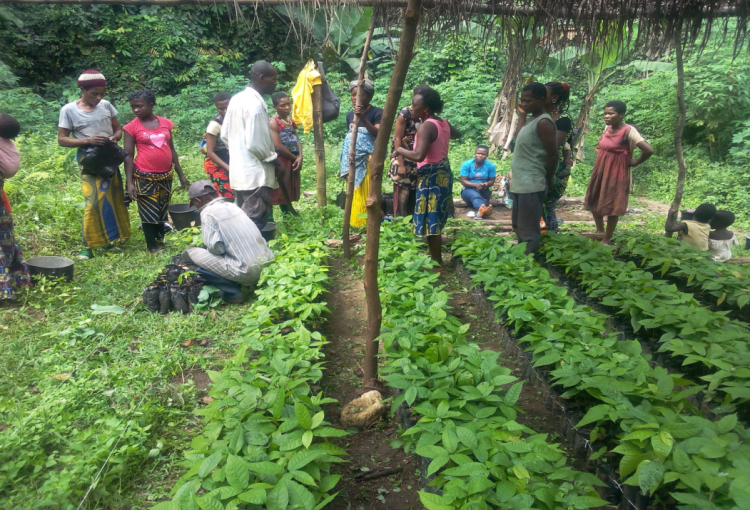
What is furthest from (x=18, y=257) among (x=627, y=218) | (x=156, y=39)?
(x=156, y=39)

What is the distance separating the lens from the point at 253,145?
5160 mm

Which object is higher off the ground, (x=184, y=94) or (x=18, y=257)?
(x=184, y=94)

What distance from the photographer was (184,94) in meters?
12.9

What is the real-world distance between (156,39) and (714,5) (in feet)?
43.1

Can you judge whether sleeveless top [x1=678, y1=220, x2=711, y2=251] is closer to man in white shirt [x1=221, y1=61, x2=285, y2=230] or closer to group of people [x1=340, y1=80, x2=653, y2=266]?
group of people [x1=340, y1=80, x2=653, y2=266]

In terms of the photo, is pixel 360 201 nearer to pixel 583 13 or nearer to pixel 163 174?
pixel 163 174

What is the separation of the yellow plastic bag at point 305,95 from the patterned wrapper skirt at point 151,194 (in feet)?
5.92

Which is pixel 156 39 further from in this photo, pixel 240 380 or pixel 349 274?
pixel 240 380

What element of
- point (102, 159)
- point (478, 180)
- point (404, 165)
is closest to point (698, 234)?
point (478, 180)

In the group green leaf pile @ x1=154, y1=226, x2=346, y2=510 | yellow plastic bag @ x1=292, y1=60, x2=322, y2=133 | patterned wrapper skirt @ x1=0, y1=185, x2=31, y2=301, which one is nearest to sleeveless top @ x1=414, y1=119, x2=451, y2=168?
yellow plastic bag @ x1=292, y1=60, x2=322, y2=133

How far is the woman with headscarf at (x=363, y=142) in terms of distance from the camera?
5.34m

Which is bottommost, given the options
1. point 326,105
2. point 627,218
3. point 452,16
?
point 627,218

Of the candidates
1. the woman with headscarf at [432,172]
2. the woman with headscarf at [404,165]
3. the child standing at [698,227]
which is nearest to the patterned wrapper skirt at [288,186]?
the woman with headscarf at [404,165]

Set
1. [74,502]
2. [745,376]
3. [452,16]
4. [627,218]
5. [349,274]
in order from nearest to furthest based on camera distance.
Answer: [74,502]
[745,376]
[452,16]
[349,274]
[627,218]
